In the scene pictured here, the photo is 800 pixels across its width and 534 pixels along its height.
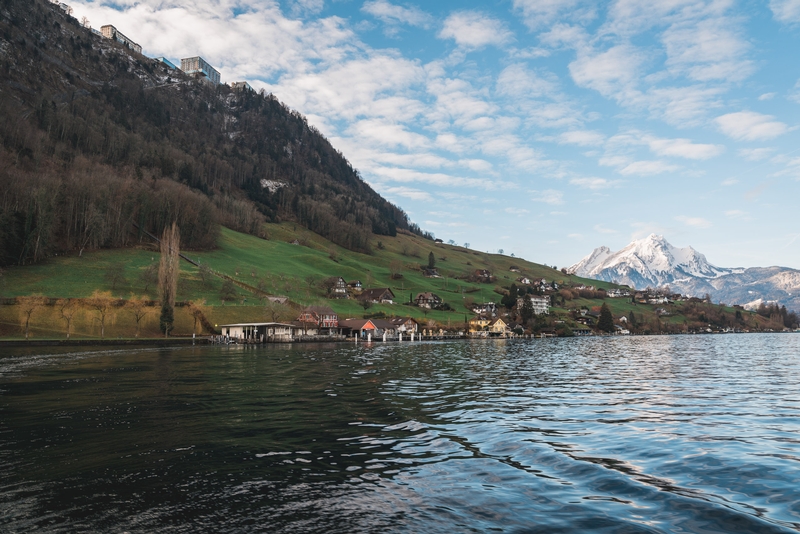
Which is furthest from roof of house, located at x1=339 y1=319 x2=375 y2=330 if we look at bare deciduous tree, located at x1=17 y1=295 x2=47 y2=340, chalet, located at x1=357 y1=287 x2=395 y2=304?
bare deciduous tree, located at x1=17 y1=295 x2=47 y2=340

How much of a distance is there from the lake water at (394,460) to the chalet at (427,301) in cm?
15020

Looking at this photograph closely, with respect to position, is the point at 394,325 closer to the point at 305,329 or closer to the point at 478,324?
the point at 305,329

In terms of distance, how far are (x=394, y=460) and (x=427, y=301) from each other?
→ 16982 centimetres

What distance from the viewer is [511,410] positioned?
26.1 metres

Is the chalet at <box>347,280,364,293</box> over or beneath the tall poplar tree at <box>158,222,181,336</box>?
over

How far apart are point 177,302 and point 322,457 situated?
106539mm

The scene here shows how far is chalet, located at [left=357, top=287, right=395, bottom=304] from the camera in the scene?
176 m

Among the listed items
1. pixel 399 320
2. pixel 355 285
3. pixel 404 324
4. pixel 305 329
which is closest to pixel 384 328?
pixel 399 320

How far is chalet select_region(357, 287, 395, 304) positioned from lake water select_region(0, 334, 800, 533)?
142106mm

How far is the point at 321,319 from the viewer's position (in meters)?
136

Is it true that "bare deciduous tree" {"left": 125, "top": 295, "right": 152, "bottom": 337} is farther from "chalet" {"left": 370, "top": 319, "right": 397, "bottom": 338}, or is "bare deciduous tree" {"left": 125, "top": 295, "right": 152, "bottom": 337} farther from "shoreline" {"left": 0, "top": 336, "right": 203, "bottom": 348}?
"chalet" {"left": 370, "top": 319, "right": 397, "bottom": 338}

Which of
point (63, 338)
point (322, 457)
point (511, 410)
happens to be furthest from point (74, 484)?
point (63, 338)

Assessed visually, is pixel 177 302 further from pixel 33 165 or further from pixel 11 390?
pixel 33 165

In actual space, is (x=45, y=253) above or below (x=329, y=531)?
above
